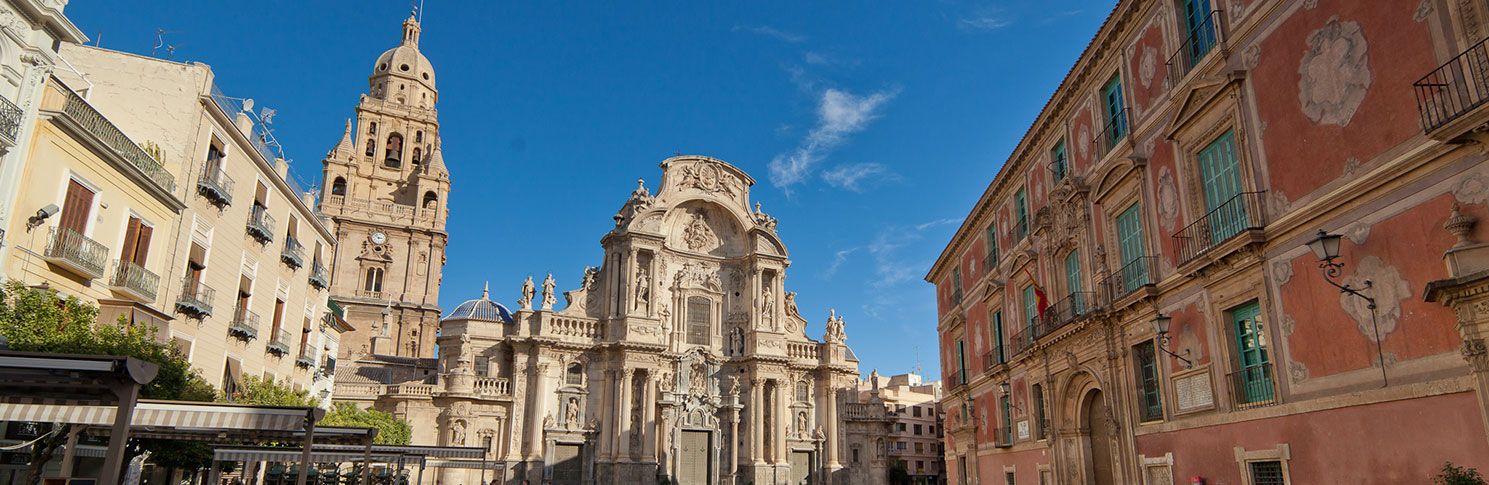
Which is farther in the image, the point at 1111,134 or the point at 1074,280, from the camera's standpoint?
the point at 1074,280

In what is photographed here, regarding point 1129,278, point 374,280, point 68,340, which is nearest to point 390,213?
point 374,280

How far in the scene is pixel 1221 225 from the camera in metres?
14.0

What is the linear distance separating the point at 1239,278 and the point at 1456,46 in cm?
502

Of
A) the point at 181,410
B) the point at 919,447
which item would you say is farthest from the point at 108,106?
the point at 919,447

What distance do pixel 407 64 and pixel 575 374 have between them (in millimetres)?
34975

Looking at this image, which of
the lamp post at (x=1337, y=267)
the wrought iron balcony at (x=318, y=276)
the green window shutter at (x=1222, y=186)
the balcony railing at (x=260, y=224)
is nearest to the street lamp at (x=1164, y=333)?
the green window shutter at (x=1222, y=186)

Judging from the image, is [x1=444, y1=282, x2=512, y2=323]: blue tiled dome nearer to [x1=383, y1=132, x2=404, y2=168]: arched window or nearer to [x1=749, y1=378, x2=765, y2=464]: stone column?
[x1=749, y1=378, x2=765, y2=464]: stone column

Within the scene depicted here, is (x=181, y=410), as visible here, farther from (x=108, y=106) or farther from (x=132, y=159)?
(x=108, y=106)

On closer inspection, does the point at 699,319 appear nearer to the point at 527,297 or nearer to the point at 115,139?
the point at 527,297

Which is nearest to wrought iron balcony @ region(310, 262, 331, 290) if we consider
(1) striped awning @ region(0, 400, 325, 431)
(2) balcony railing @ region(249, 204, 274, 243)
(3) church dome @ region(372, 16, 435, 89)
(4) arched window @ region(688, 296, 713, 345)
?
(2) balcony railing @ region(249, 204, 274, 243)

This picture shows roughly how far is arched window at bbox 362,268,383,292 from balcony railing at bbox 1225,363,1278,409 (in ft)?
160

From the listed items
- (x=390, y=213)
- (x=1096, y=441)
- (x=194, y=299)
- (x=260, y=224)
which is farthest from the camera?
(x=390, y=213)

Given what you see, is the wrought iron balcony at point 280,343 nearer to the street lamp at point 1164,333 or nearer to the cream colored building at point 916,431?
the street lamp at point 1164,333

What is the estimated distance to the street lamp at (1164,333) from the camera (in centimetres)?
1512
